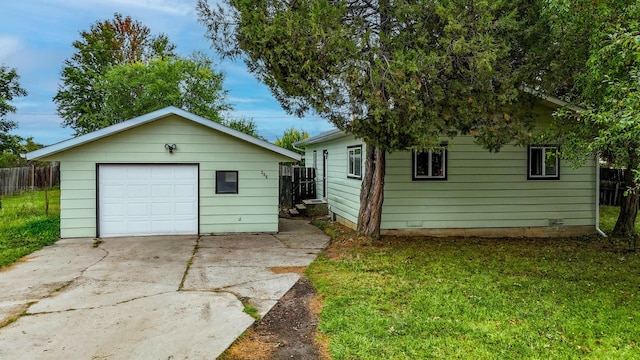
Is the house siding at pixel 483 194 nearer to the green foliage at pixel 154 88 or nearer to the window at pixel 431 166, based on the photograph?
the window at pixel 431 166

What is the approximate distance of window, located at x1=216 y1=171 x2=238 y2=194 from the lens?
33.0 ft

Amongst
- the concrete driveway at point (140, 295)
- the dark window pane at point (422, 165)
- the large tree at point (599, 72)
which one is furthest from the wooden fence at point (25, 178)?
the large tree at point (599, 72)

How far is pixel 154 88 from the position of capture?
22.1m

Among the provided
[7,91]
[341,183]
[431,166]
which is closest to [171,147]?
[341,183]

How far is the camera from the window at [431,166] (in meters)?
9.61

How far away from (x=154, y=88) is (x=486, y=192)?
62.0ft

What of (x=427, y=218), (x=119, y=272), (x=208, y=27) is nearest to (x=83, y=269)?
(x=119, y=272)

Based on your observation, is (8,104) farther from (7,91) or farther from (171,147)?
(171,147)

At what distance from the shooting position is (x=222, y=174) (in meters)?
10.1

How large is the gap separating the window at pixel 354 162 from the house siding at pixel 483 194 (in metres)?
1.03

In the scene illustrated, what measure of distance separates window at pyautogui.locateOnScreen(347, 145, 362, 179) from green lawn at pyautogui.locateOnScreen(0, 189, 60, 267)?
288 inches

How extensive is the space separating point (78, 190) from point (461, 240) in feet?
Result: 29.8

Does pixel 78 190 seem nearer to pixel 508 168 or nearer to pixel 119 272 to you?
pixel 119 272

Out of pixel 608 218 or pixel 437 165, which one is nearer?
pixel 437 165
